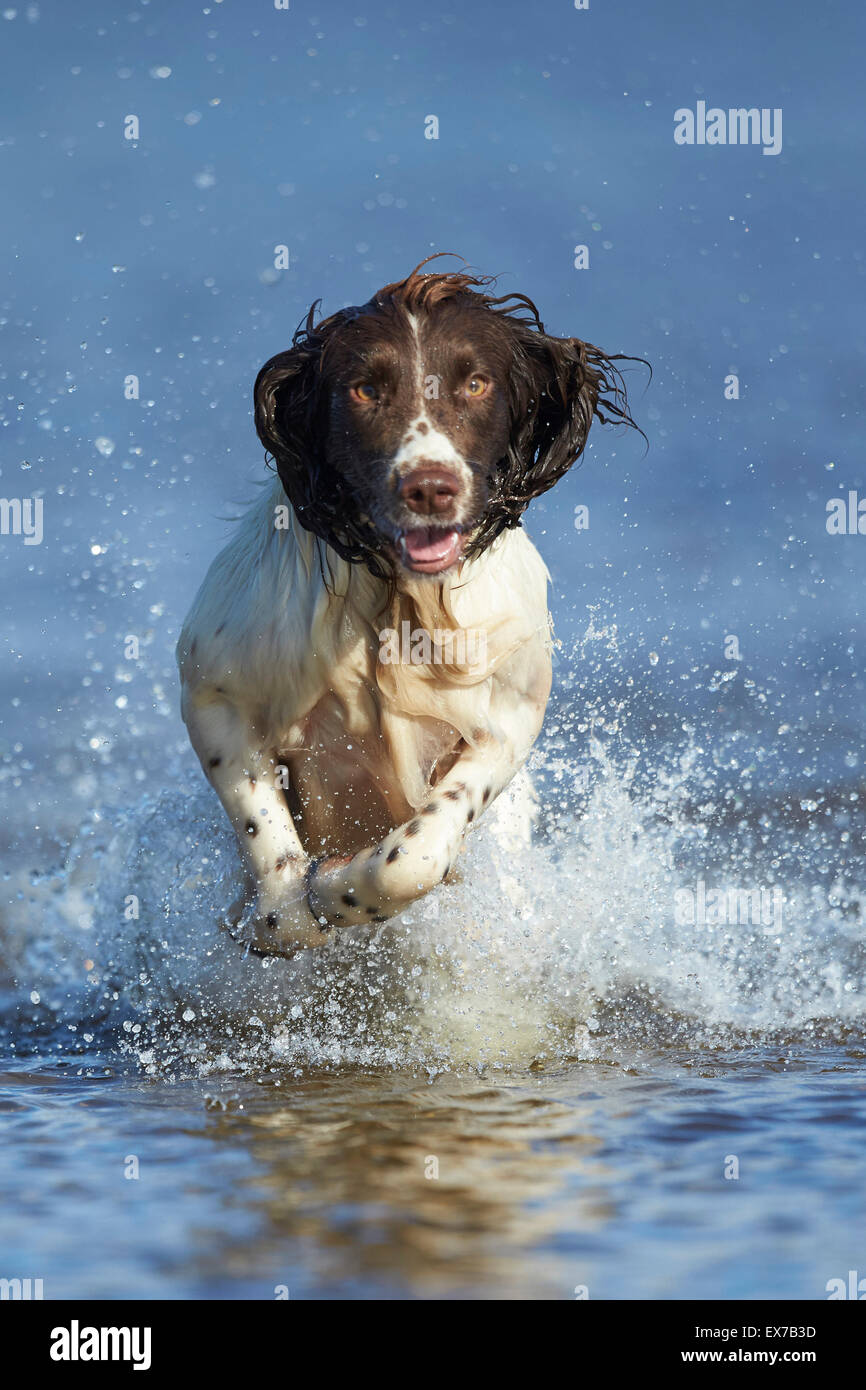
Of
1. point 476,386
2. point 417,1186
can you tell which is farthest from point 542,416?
point 417,1186

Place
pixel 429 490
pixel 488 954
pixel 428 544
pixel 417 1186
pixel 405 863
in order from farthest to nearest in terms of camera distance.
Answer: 1. pixel 488 954
2. pixel 405 863
3. pixel 428 544
4. pixel 429 490
5. pixel 417 1186

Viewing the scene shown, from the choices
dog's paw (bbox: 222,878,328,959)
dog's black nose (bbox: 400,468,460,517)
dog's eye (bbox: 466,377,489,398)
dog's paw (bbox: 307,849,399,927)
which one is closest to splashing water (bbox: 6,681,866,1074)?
dog's paw (bbox: 222,878,328,959)

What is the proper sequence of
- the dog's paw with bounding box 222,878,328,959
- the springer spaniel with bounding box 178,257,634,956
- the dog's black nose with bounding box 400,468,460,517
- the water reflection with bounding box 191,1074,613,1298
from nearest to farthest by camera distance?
the water reflection with bounding box 191,1074,613,1298 < the dog's black nose with bounding box 400,468,460,517 < the springer spaniel with bounding box 178,257,634,956 < the dog's paw with bounding box 222,878,328,959

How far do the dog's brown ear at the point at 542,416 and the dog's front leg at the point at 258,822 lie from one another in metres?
0.93

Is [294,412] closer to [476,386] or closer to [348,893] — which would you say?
[476,386]

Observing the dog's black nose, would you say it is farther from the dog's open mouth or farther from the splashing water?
the splashing water

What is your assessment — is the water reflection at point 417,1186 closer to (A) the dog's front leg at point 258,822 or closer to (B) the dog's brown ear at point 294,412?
(A) the dog's front leg at point 258,822

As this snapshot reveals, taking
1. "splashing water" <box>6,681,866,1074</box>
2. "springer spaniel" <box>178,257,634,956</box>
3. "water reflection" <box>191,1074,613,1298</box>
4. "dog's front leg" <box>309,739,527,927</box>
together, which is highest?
"springer spaniel" <box>178,257,634,956</box>

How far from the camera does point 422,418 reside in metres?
3.92

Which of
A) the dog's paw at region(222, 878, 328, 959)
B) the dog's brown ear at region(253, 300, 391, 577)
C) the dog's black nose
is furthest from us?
the dog's paw at region(222, 878, 328, 959)

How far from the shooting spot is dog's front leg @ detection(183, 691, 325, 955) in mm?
4355

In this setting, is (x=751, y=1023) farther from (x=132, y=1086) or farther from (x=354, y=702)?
(x=132, y=1086)

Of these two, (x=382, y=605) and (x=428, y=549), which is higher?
(x=428, y=549)

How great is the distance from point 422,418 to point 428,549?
0.34 meters
